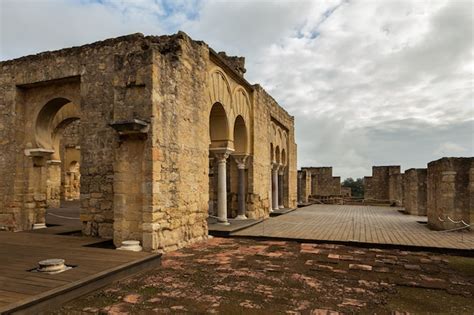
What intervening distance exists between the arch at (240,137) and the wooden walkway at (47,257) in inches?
250

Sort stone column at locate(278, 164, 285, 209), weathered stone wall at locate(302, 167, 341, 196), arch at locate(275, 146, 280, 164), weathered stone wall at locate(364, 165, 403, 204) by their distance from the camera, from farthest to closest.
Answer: weathered stone wall at locate(302, 167, 341, 196) < weathered stone wall at locate(364, 165, 403, 204) < stone column at locate(278, 164, 285, 209) < arch at locate(275, 146, 280, 164)

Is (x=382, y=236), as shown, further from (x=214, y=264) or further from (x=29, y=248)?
(x=29, y=248)

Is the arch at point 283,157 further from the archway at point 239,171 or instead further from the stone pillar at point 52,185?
the stone pillar at point 52,185

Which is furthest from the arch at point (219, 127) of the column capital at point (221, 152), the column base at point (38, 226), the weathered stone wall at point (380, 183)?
the weathered stone wall at point (380, 183)

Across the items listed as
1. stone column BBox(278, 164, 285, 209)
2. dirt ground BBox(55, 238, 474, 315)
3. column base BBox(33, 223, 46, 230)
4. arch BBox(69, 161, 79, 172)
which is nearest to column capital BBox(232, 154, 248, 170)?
dirt ground BBox(55, 238, 474, 315)

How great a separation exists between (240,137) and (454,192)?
23.0ft

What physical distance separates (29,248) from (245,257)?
163 inches

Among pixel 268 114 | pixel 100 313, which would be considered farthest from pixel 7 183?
pixel 268 114

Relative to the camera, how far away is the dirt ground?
148 inches

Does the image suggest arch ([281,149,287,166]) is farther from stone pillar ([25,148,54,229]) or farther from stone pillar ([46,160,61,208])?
stone pillar ([25,148,54,229])

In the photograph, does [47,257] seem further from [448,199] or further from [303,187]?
[303,187]

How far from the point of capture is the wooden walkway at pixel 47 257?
147 inches

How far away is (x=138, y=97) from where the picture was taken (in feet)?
21.7

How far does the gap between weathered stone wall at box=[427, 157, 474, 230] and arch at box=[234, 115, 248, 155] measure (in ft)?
20.8
